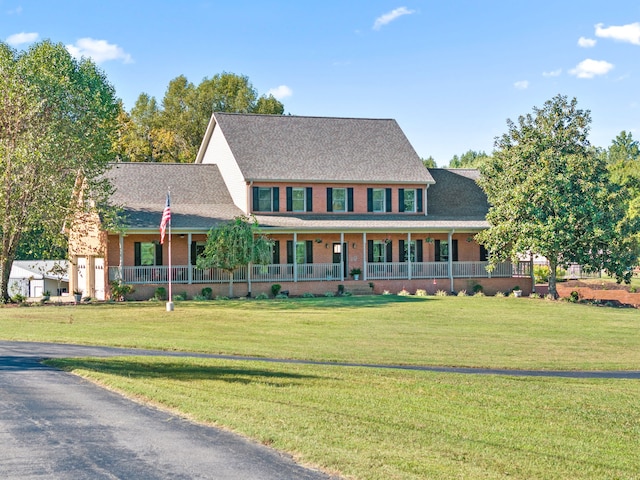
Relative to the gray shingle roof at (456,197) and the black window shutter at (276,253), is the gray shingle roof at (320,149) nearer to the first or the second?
the gray shingle roof at (456,197)

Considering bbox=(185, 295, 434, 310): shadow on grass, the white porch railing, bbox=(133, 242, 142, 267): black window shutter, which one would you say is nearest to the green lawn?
bbox=(185, 295, 434, 310): shadow on grass

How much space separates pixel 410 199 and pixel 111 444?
129 ft

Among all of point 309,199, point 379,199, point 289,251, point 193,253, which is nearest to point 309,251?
point 289,251

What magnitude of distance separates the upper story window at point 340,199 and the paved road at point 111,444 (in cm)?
3295

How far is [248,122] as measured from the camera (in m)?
50.0

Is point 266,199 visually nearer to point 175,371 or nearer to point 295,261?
point 295,261

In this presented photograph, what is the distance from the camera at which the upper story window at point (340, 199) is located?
47250 mm

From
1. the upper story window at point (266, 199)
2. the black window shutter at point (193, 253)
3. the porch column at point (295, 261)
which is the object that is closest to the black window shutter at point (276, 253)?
the porch column at point (295, 261)

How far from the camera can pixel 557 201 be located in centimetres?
4138

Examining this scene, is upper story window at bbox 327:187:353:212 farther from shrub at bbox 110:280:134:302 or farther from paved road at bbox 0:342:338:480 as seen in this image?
paved road at bbox 0:342:338:480

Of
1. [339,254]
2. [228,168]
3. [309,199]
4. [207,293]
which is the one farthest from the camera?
[228,168]

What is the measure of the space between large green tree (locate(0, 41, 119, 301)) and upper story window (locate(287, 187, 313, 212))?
10.8m

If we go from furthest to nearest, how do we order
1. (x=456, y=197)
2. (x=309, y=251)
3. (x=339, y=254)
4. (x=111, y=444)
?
1. (x=456, y=197)
2. (x=339, y=254)
3. (x=309, y=251)
4. (x=111, y=444)

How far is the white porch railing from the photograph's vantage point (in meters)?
41.2
